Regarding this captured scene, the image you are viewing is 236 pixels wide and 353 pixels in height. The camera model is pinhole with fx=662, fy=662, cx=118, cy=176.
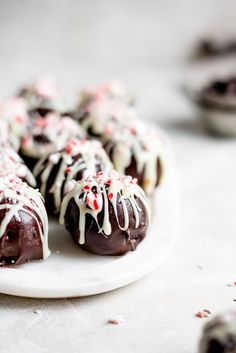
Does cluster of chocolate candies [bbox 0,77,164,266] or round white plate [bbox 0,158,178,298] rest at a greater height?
cluster of chocolate candies [bbox 0,77,164,266]

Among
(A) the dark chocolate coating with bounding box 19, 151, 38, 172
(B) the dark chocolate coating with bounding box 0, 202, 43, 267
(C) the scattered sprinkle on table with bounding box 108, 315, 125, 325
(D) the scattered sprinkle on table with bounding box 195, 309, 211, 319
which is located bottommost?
(C) the scattered sprinkle on table with bounding box 108, 315, 125, 325

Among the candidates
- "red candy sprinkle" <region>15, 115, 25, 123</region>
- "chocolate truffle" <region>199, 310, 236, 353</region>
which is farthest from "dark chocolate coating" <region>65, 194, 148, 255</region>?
"red candy sprinkle" <region>15, 115, 25, 123</region>

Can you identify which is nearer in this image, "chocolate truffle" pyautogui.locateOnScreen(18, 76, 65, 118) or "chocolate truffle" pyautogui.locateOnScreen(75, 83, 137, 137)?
"chocolate truffle" pyautogui.locateOnScreen(75, 83, 137, 137)

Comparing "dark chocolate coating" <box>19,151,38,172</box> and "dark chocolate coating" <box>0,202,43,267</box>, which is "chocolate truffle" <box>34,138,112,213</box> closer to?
"dark chocolate coating" <box>19,151,38,172</box>

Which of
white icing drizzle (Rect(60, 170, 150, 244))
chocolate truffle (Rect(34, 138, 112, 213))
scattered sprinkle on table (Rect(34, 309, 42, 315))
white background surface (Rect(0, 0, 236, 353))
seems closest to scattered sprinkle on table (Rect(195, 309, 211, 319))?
white background surface (Rect(0, 0, 236, 353))

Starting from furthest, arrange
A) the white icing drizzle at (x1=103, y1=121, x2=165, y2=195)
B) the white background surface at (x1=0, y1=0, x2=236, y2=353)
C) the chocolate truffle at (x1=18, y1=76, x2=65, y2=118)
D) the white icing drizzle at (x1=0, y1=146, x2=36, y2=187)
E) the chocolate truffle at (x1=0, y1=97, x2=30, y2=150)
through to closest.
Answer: the chocolate truffle at (x1=18, y1=76, x2=65, y2=118) → the chocolate truffle at (x1=0, y1=97, x2=30, y2=150) → the white icing drizzle at (x1=103, y1=121, x2=165, y2=195) → the white icing drizzle at (x1=0, y1=146, x2=36, y2=187) → the white background surface at (x1=0, y1=0, x2=236, y2=353)

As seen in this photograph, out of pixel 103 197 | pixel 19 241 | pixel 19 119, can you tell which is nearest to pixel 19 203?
pixel 19 241

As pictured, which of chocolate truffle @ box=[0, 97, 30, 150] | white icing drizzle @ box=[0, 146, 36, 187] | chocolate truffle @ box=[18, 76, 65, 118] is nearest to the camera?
white icing drizzle @ box=[0, 146, 36, 187]
